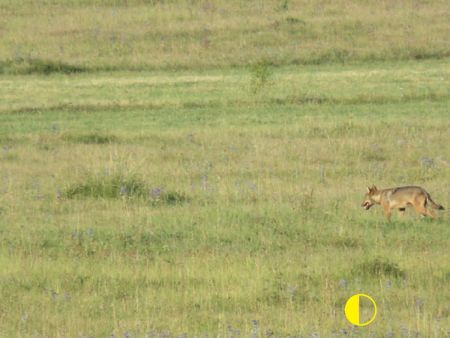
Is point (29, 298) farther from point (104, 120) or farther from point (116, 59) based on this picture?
point (116, 59)

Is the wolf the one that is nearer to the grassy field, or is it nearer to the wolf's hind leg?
the wolf's hind leg

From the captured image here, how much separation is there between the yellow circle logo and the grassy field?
118mm

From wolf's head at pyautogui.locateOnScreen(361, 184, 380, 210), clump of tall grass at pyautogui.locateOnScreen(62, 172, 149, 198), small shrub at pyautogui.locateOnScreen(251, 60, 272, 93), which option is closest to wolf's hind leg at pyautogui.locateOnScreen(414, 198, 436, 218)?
wolf's head at pyautogui.locateOnScreen(361, 184, 380, 210)

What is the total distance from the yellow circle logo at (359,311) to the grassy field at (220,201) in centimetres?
12

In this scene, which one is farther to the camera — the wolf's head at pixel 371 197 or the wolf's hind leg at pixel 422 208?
the wolf's head at pixel 371 197

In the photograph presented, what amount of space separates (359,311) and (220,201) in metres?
5.37

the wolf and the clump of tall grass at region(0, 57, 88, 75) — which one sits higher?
the clump of tall grass at region(0, 57, 88, 75)

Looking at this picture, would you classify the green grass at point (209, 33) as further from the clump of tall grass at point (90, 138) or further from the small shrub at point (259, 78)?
the clump of tall grass at point (90, 138)

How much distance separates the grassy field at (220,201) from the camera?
873 cm

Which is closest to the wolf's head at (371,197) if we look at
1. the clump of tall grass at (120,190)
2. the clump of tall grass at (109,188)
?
the clump of tall grass at (120,190)

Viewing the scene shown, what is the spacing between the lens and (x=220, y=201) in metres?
13.7

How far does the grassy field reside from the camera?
8.73 metres

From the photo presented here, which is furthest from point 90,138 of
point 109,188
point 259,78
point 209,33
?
point 209,33

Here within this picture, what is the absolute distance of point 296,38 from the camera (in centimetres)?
4131
